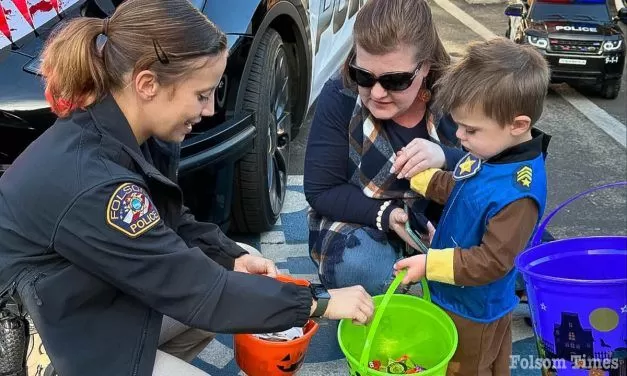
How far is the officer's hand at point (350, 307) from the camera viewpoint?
209 centimetres

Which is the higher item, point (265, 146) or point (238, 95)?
point (238, 95)

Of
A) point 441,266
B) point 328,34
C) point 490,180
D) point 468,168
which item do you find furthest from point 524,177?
point 328,34

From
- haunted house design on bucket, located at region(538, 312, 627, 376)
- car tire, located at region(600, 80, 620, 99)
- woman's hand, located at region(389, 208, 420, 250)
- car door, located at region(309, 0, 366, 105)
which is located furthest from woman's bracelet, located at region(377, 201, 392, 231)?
car tire, located at region(600, 80, 620, 99)

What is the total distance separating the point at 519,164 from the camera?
2.22 meters

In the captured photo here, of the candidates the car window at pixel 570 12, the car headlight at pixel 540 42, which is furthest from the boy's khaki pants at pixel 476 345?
the car window at pixel 570 12

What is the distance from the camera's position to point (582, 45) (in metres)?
6.82

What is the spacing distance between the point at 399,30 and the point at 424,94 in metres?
0.33

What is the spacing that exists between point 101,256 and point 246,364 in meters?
0.80

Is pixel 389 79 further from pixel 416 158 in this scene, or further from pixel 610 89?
pixel 610 89

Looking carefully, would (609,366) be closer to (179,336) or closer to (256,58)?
(179,336)

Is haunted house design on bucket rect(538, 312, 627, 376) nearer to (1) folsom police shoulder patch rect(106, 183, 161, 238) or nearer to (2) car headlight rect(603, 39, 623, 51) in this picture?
(1) folsom police shoulder patch rect(106, 183, 161, 238)

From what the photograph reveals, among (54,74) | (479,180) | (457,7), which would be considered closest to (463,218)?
(479,180)

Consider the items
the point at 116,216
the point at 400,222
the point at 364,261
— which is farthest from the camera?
the point at 364,261

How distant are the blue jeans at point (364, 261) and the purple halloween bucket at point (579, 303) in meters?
0.67
